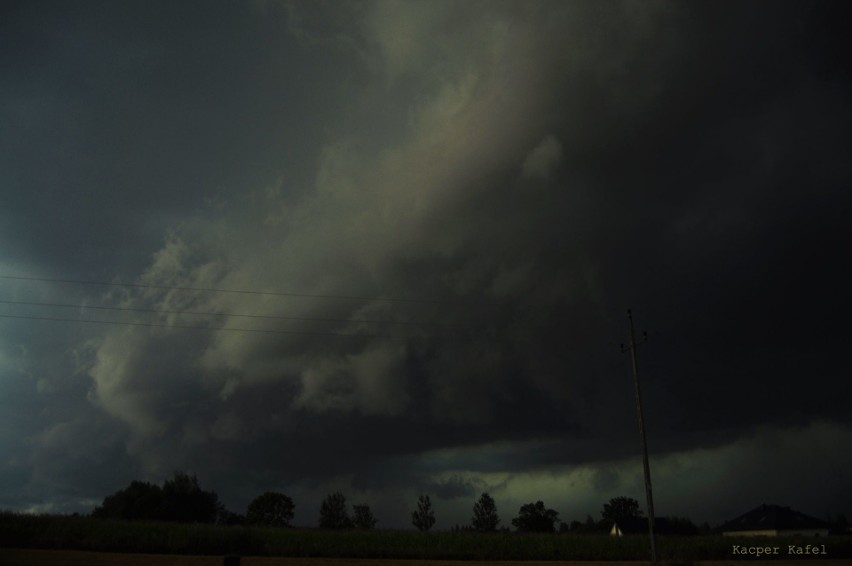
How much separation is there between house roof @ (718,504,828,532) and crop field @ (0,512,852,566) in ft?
149

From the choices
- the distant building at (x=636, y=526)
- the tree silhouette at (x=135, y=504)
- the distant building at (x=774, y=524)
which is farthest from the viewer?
the distant building at (x=636, y=526)

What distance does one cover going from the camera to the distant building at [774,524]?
98.1 meters

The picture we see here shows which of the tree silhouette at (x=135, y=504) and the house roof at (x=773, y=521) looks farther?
the house roof at (x=773, y=521)

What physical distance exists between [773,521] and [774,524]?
1.21 meters

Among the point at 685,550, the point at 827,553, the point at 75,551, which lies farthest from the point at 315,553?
the point at 827,553

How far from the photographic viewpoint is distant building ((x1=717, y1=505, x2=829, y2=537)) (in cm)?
9806

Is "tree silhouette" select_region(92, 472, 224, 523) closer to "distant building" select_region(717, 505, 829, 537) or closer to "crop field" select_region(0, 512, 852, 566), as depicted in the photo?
"crop field" select_region(0, 512, 852, 566)

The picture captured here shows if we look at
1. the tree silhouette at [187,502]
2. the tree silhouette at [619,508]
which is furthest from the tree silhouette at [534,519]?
the tree silhouette at [187,502]

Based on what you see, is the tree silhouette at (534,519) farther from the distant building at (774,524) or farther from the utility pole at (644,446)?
the utility pole at (644,446)

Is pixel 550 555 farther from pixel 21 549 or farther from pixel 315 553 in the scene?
pixel 21 549

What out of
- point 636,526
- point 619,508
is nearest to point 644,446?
point 636,526

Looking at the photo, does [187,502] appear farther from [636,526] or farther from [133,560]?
[636,526]

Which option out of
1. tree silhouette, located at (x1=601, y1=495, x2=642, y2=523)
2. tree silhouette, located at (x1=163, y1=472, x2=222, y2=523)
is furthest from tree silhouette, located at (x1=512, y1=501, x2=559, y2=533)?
tree silhouette, located at (x1=163, y1=472, x2=222, y2=523)

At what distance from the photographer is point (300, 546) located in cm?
4684
